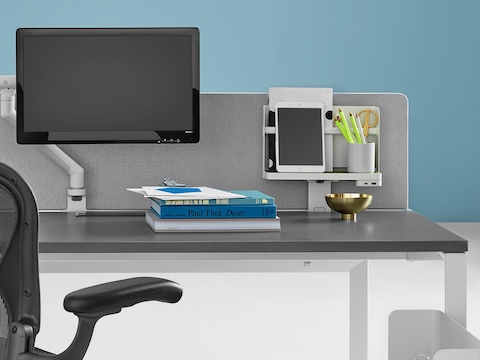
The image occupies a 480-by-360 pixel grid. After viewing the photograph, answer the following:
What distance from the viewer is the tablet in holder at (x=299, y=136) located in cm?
213

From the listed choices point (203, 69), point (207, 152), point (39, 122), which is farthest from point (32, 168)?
point (203, 69)

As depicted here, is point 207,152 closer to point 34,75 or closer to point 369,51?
point 34,75

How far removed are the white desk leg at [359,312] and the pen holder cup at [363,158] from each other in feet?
0.94

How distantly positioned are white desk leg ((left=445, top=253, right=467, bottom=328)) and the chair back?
0.84 meters

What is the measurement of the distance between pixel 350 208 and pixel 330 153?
30cm

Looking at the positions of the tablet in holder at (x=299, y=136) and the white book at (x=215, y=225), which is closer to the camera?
the white book at (x=215, y=225)

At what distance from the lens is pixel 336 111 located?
2195 millimetres

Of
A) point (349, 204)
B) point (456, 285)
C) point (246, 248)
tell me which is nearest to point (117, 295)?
point (246, 248)

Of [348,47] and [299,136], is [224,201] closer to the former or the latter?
[299,136]

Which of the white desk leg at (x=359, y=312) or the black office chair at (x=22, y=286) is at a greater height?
the black office chair at (x=22, y=286)

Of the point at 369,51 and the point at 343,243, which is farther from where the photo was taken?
the point at 369,51

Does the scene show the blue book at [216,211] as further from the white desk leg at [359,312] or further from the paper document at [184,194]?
the white desk leg at [359,312]

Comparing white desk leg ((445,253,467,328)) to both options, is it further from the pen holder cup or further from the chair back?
the chair back

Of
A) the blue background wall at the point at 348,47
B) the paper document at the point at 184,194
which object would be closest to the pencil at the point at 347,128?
the paper document at the point at 184,194
